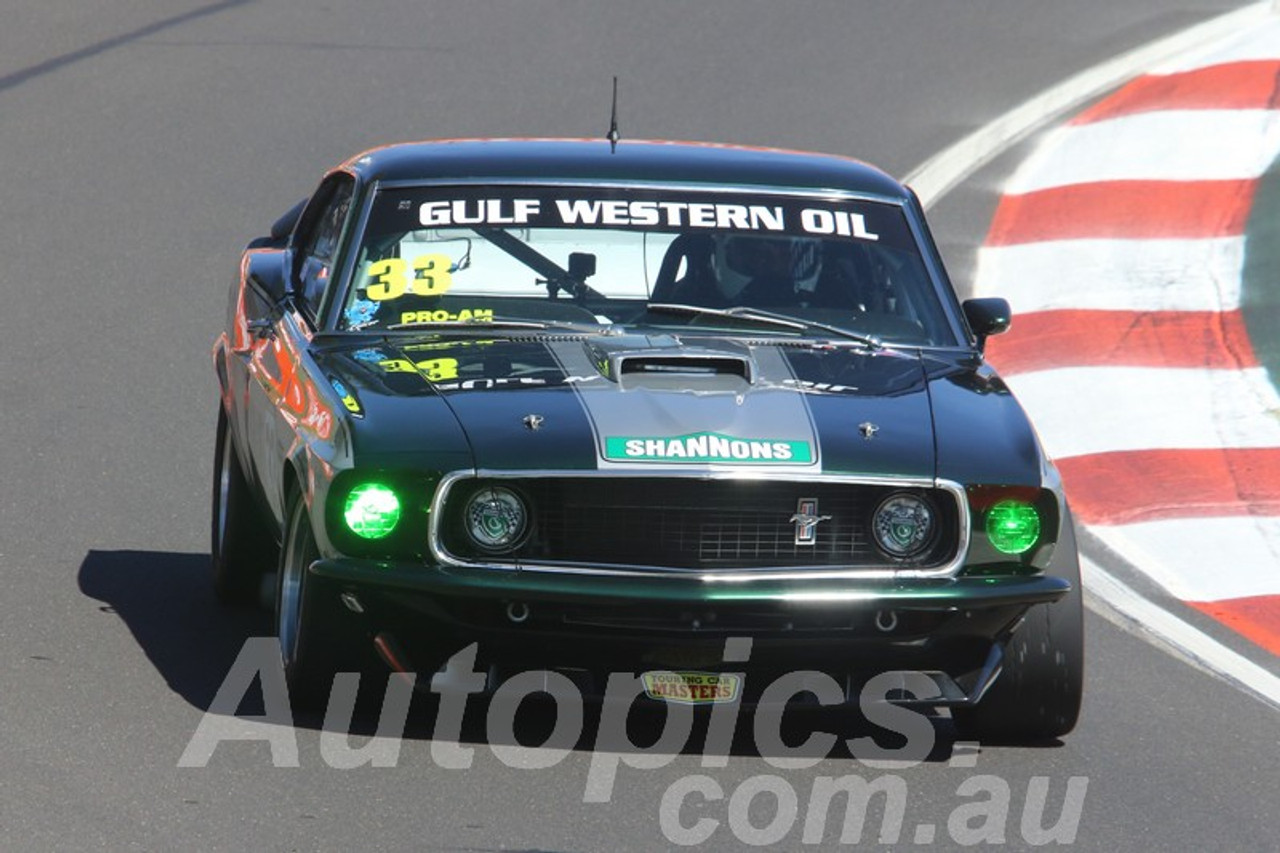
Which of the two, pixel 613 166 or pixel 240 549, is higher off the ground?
pixel 613 166

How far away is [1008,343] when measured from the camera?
36.5ft

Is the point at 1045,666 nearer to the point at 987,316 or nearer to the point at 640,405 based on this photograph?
the point at 640,405

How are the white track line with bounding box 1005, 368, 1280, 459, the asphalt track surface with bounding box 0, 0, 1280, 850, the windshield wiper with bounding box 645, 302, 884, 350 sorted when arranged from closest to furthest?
the asphalt track surface with bounding box 0, 0, 1280, 850 < the windshield wiper with bounding box 645, 302, 884, 350 < the white track line with bounding box 1005, 368, 1280, 459

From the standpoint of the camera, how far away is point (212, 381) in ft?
33.7

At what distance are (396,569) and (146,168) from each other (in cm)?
881

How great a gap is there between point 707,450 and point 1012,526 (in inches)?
28.6

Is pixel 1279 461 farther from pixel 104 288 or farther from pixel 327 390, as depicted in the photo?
pixel 104 288

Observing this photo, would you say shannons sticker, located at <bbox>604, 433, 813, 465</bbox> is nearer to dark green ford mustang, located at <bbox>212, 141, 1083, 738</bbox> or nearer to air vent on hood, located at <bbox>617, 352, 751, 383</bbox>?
dark green ford mustang, located at <bbox>212, 141, 1083, 738</bbox>

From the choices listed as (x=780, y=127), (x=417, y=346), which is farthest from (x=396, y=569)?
Answer: (x=780, y=127)

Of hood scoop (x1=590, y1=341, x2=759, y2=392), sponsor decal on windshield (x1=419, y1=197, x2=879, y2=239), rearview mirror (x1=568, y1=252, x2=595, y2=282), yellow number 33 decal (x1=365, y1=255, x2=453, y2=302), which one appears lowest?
hood scoop (x1=590, y1=341, x2=759, y2=392)

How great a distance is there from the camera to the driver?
666cm

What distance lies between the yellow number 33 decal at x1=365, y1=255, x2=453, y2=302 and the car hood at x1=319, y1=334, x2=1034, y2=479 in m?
0.30

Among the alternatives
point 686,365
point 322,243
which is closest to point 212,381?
point 322,243

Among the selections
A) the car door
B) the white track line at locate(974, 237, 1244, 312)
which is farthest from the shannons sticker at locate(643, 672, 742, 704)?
the white track line at locate(974, 237, 1244, 312)
